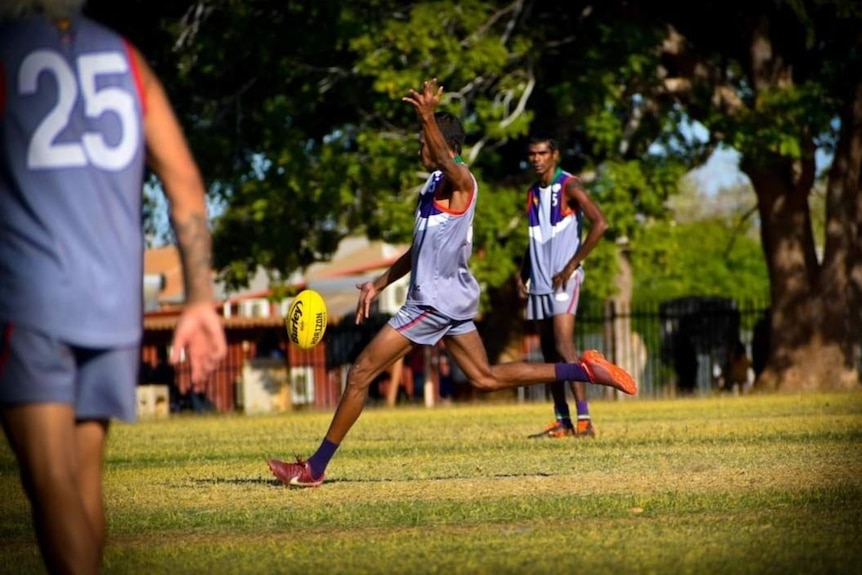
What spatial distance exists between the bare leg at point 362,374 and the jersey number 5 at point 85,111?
5209mm

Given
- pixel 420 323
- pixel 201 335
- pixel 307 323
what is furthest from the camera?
pixel 307 323

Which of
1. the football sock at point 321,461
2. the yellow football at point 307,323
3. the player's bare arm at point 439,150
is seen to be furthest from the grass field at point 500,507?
the player's bare arm at point 439,150

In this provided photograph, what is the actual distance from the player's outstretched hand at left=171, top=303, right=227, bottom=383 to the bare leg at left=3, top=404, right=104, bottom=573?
0.40 meters

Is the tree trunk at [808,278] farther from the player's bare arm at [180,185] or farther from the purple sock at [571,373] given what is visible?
the player's bare arm at [180,185]

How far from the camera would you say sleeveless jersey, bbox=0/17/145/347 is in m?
5.33

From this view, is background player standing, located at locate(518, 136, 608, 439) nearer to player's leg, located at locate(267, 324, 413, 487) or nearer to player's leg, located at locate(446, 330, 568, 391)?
player's leg, located at locate(446, 330, 568, 391)

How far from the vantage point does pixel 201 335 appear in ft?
18.2

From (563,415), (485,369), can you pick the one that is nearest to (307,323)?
(485,369)

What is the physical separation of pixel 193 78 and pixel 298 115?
1.98 meters

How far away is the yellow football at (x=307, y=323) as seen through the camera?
13.0m

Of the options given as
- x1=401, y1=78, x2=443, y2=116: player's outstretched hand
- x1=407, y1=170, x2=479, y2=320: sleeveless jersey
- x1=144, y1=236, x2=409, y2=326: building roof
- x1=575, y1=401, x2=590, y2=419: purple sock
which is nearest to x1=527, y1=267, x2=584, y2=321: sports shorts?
x1=575, y1=401, x2=590, y2=419: purple sock

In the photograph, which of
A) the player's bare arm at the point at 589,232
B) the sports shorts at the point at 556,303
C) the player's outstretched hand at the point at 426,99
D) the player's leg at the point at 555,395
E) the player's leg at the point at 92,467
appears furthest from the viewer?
the sports shorts at the point at 556,303

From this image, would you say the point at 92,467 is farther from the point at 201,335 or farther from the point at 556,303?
the point at 556,303

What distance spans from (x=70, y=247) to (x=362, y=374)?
547cm
